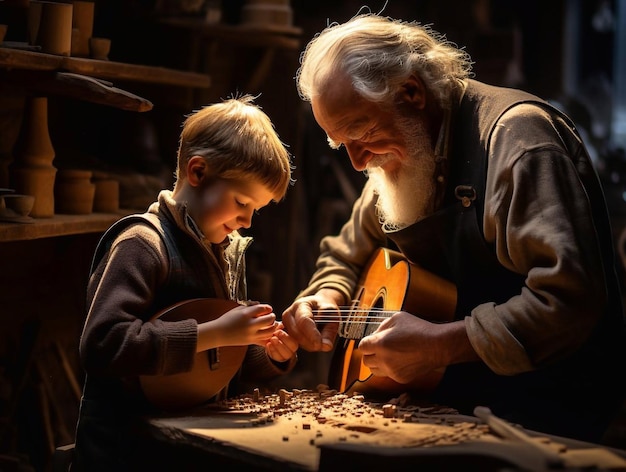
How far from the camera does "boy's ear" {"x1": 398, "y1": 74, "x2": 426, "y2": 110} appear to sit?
3125mm

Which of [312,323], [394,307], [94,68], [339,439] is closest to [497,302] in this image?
[394,307]

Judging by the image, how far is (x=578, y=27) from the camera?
820 cm

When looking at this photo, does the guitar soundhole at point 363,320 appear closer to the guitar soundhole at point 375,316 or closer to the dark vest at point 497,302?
the guitar soundhole at point 375,316

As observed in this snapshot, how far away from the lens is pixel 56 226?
11.0 feet

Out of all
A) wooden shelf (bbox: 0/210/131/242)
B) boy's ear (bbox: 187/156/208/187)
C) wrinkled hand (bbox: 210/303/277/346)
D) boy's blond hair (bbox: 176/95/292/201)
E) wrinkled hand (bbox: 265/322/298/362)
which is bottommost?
wrinkled hand (bbox: 265/322/298/362)

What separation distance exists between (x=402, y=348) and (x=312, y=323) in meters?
0.38

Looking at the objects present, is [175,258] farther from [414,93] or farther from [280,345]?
[414,93]

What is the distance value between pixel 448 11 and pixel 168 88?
3.33 m

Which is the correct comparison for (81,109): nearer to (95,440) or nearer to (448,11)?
(95,440)

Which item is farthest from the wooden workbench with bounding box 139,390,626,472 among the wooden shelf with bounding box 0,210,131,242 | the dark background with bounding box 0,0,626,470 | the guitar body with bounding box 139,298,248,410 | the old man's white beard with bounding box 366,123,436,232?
the dark background with bounding box 0,0,626,470

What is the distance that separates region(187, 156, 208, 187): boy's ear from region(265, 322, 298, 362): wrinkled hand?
0.51 m

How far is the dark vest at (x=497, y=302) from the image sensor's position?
298 centimetres

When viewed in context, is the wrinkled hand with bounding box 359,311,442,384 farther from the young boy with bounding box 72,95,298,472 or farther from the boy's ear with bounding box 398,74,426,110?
the boy's ear with bounding box 398,74,426,110

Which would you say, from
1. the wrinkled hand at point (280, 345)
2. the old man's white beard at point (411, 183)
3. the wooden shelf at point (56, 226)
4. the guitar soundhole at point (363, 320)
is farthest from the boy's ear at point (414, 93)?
the wooden shelf at point (56, 226)
